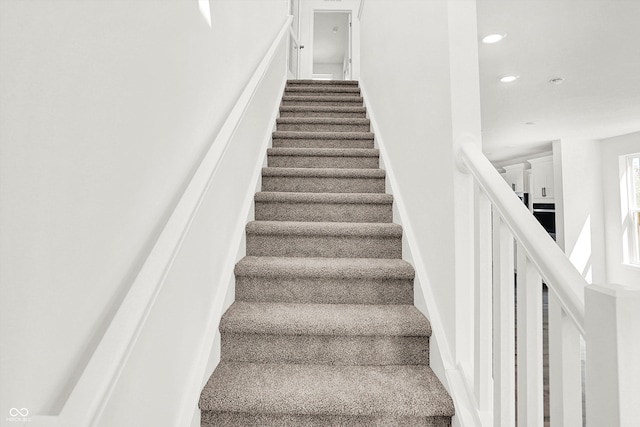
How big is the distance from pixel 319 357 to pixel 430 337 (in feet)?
1.42

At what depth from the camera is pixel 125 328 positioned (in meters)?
0.59

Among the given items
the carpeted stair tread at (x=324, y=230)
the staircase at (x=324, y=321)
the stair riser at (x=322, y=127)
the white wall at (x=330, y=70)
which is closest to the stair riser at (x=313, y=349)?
the staircase at (x=324, y=321)

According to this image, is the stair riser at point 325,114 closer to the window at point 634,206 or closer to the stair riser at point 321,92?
the stair riser at point 321,92

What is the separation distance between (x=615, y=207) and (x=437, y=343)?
6.09 meters

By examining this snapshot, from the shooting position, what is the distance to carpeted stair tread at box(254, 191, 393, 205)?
2.01 meters

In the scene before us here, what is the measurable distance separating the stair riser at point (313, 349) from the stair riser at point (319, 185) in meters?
1.11

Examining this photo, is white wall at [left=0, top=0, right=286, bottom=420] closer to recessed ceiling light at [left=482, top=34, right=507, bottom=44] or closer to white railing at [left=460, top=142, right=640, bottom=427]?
white railing at [left=460, top=142, right=640, bottom=427]

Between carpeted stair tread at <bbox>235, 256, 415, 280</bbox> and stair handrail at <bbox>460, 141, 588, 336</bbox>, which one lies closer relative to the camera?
stair handrail at <bbox>460, 141, 588, 336</bbox>

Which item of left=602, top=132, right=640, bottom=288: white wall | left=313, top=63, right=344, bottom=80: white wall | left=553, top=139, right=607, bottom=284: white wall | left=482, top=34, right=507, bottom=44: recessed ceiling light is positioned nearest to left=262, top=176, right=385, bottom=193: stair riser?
left=482, top=34, right=507, bottom=44: recessed ceiling light

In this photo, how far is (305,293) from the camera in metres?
1.55

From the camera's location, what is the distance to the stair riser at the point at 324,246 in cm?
179

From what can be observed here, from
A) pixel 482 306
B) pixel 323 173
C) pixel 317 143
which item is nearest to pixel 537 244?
pixel 482 306

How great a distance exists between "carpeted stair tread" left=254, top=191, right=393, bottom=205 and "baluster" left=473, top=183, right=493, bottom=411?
0.94 meters

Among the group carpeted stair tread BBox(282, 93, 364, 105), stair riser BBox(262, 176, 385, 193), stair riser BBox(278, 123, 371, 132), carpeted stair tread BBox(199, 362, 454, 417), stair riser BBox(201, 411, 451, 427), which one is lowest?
stair riser BBox(201, 411, 451, 427)
